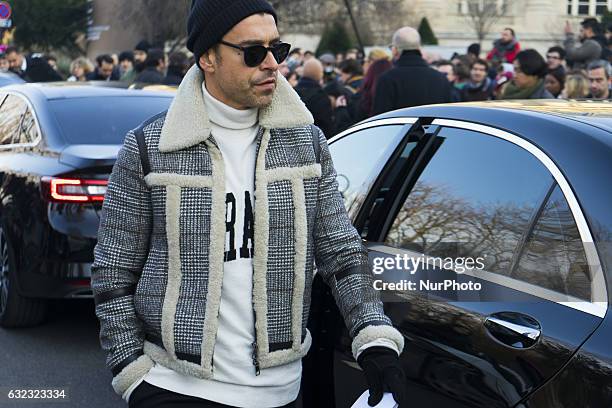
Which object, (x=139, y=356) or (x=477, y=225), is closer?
(x=139, y=356)

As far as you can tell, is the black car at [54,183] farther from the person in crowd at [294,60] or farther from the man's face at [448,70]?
the person in crowd at [294,60]

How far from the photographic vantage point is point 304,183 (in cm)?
292

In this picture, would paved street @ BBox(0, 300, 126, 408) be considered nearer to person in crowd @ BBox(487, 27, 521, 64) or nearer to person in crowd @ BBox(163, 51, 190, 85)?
person in crowd @ BBox(163, 51, 190, 85)

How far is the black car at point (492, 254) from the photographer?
2814 millimetres

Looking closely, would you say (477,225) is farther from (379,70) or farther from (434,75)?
(379,70)

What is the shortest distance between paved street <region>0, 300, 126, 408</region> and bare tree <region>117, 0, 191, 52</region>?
2496cm

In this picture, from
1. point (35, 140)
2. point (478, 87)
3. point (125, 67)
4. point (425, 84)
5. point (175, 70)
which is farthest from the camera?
point (125, 67)

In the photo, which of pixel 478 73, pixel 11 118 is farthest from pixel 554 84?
pixel 11 118

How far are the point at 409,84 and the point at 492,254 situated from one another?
6125 millimetres

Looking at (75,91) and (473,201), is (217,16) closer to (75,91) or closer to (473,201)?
(473,201)

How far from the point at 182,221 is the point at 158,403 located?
0.47 meters

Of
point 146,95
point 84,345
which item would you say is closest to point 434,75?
point 146,95

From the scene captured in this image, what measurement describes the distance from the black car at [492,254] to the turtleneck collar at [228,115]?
2.73 ft

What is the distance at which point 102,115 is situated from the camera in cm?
771
